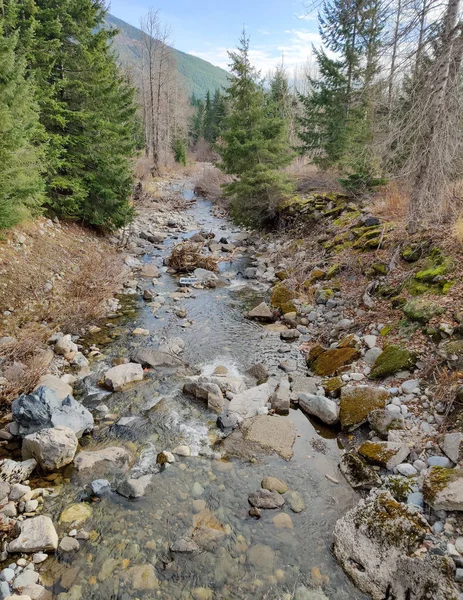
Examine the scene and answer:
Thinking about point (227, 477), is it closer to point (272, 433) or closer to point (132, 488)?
point (272, 433)

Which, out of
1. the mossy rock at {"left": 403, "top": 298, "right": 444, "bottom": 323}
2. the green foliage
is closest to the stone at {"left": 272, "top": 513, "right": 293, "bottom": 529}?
the mossy rock at {"left": 403, "top": 298, "right": 444, "bottom": 323}

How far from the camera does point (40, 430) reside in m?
4.66

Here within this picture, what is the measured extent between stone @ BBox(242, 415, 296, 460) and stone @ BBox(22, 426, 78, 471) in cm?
233

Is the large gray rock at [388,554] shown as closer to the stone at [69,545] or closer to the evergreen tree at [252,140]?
the stone at [69,545]

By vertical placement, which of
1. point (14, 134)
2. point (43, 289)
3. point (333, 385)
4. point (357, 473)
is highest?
point (14, 134)

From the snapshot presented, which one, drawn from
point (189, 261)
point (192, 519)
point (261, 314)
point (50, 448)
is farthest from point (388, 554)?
point (189, 261)

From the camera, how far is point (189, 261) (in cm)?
1252

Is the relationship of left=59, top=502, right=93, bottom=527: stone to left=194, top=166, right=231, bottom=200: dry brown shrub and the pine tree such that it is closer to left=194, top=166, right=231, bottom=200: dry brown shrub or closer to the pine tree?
the pine tree

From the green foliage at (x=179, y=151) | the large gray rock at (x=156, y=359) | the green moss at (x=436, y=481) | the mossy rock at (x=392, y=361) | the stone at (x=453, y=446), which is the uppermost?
the green foliage at (x=179, y=151)

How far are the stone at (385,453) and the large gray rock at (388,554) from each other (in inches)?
24.5

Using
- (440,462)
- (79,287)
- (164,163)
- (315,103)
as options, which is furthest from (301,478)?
(164,163)

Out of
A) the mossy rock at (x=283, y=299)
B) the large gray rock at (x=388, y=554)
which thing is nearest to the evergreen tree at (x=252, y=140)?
the mossy rock at (x=283, y=299)

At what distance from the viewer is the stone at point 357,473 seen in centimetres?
423

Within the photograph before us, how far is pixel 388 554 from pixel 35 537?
130 inches
